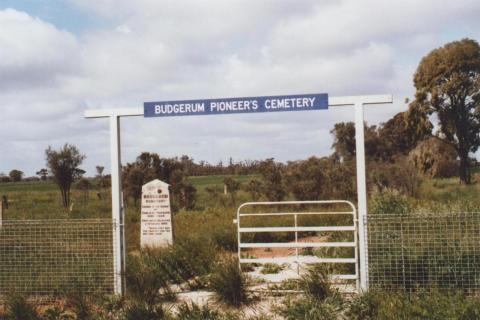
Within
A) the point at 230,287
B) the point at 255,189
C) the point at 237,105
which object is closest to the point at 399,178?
the point at 255,189

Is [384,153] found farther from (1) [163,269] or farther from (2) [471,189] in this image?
(1) [163,269]

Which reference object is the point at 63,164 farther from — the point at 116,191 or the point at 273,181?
the point at 116,191

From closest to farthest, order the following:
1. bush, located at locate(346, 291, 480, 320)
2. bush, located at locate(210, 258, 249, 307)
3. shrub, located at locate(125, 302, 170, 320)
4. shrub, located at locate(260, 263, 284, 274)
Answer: bush, located at locate(346, 291, 480, 320) → shrub, located at locate(125, 302, 170, 320) → bush, located at locate(210, 258, 249, 307) → shrub, located at locate(260, 263, 284, 274)

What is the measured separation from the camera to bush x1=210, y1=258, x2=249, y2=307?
354 inches

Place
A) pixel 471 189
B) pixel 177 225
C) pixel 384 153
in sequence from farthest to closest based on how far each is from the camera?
pixel 384 153 < pixel 471 189 < pixel 177 225

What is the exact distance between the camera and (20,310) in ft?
28.7

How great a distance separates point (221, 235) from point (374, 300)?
7.44 m

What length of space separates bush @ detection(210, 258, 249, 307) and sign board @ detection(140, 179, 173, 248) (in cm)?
625

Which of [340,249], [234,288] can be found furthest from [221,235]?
[234,288]

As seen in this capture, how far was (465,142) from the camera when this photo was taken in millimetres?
40656

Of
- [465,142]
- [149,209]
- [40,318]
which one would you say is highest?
[465,142]

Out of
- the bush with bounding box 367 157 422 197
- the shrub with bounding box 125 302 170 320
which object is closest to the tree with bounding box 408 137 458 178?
the bush with bounding box 367 157 422 197

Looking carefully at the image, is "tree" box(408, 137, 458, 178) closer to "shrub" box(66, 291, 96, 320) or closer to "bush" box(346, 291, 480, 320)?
"bush" box(346, 291, 480, 320)

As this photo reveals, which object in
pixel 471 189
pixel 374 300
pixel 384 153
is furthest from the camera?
pixel 384 153
